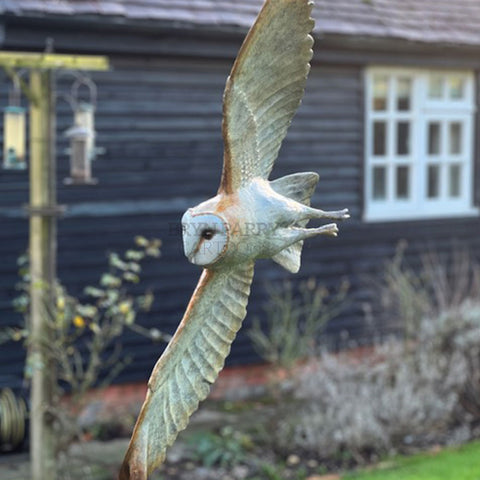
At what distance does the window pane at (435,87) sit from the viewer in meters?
8.72

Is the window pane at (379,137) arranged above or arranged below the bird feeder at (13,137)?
above

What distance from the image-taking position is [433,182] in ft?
29.3

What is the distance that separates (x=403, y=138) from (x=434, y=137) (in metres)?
0.39

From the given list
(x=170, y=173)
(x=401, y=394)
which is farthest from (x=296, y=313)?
(x=170, y=173)

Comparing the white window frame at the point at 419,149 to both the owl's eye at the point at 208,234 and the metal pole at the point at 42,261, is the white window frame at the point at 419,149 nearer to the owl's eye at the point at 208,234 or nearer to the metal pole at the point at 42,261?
the metal pole at the point at 42,261

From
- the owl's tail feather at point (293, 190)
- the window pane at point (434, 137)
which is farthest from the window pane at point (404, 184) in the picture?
the owl's tail feather at point (293, 190)

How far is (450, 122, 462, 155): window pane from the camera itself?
8961mm

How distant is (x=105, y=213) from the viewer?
693 cm

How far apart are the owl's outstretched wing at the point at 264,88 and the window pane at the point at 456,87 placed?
7315mm

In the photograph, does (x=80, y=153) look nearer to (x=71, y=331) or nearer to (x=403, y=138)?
(x=71, y=331)

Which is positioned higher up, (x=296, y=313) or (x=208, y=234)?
(x=208, y=234)

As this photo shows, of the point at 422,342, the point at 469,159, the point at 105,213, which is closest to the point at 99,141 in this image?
the point at 105,213

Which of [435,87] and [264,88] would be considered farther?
[435,87]

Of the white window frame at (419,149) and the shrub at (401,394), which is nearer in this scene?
the shrub at (401,394)
